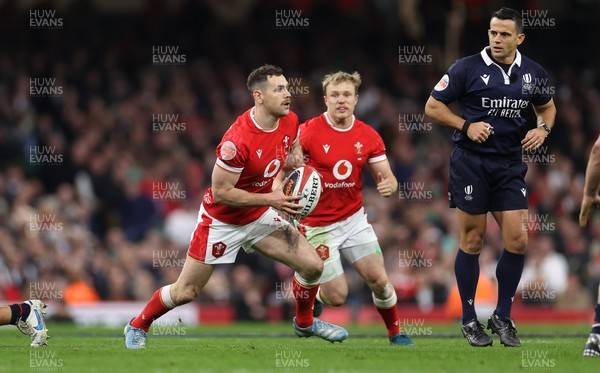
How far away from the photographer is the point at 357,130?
11.7 meters

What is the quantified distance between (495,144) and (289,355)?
270cm

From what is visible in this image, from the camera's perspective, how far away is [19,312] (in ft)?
34.8

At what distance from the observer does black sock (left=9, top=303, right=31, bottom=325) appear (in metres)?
10.6

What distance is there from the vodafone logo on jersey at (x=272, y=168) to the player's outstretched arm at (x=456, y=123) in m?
1.48

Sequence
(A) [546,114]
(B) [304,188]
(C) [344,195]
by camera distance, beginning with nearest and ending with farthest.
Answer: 1. (B) [304,188]
2. (A) [546,114]
3. (C) [344,195]

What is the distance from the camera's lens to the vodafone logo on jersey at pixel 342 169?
11586 mm

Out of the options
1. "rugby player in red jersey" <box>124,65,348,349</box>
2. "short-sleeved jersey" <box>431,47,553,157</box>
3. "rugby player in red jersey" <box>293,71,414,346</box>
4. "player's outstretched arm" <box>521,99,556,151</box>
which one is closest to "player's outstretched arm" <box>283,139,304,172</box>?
"rugby player in red jersey" <box>124,65,348,349</box>

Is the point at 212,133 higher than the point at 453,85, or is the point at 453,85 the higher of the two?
the point at 453,85

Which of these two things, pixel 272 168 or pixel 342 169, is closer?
pixel 272 168

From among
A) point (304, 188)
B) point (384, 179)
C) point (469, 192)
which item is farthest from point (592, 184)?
point (304, 188)

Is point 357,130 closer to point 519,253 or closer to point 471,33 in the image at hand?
point 519,253

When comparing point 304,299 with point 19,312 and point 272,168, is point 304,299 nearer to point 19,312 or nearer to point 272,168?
point 272,168

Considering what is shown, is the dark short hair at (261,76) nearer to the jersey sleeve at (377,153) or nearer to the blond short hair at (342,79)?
the blond short hair at (342,79)

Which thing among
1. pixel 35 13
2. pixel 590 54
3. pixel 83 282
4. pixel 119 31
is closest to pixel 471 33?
pixel 590 54
